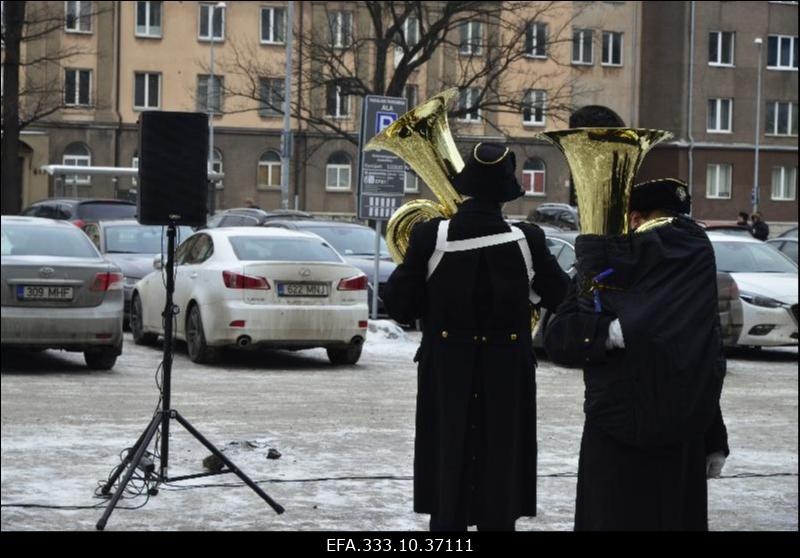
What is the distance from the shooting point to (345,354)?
59.3 feet

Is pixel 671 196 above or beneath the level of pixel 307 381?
above

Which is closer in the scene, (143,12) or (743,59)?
(143,12)

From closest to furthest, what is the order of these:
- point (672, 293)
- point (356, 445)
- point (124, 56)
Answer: point (672, 293) → point (356, 445) → point (124, 56)

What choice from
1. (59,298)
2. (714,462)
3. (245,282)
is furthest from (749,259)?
(714,462)

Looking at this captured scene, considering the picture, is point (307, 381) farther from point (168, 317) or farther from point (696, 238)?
point (696, 238)

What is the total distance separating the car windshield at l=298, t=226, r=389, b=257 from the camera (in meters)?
24.6

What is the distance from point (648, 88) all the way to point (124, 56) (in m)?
22.7

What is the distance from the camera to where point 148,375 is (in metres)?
16.0

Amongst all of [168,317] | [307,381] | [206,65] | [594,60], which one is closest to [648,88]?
[594,60]

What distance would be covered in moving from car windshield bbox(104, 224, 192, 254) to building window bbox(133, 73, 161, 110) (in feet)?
142

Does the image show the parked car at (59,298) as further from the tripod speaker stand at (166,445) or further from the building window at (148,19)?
the building window at (148,19)

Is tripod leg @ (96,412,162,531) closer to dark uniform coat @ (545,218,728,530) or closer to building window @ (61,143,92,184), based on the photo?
dark uniform coat @ (545,218,728,530)

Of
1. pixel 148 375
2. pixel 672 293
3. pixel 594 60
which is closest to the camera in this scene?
pixel 672 293

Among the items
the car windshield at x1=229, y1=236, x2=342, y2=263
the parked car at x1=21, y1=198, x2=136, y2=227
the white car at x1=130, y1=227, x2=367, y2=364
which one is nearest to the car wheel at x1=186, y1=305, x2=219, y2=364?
the white car at x1=130, y1=227, x2=367, y2=364
